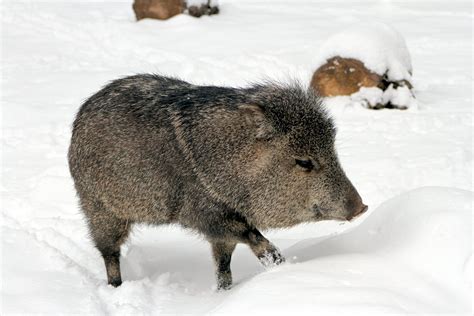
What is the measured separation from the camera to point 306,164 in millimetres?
3783

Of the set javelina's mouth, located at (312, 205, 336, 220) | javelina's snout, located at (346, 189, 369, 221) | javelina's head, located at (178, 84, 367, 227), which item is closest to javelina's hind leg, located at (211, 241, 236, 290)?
javelina's head, located at (178, 84, 367, 227)

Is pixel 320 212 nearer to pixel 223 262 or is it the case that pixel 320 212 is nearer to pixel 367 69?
pixel 223 262

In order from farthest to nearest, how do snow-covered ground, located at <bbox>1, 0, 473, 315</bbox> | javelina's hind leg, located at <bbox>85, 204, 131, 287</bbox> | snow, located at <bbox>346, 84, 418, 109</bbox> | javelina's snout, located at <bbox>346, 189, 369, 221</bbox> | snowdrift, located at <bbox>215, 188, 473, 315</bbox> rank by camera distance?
1. snow, located at <bbox>346, 84, 418, 109</bbox>
2. javelina's hind leg, located at <bbox>85, 204, 131, 287</bbox>
3. javelina's snout, located at <bbox>346, 189, 369, 221</bbox>
4. snow-covered ground, located at <bbox>1, 0, 473, 315</bbox>
5. snowdrift, located at <bbox>215, 188, 473, 315</bbox>

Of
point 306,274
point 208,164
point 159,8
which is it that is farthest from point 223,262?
point 159,8

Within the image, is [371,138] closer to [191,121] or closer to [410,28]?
[191,121]

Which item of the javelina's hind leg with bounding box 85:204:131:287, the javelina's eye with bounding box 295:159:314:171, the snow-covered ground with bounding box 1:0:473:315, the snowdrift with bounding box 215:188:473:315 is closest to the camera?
the snowdrift with bounding box 215:188:473:315

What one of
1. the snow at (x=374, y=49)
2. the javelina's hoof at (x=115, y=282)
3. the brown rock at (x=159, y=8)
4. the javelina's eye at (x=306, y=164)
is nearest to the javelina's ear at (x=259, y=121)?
the javelina's eye at (x=306, y=164)

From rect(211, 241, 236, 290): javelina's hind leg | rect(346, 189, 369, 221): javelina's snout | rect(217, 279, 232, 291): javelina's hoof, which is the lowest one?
rect(217, 279, 232, 291): javelina's hoof

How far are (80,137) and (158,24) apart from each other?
22.4 feet

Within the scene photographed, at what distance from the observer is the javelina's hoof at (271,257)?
3844 mm

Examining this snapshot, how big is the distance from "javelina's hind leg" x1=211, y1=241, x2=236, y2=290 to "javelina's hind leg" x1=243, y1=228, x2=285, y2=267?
0.28 metres

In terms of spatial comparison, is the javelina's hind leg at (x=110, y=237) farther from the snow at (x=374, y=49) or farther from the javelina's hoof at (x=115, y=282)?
the snow at (x=374, y=49)

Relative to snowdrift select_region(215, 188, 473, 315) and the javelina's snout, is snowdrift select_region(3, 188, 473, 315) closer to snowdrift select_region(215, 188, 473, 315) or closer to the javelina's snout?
snowdrift select_region(215, 188, 473, 315)

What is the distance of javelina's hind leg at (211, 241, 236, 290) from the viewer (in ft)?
13.9
